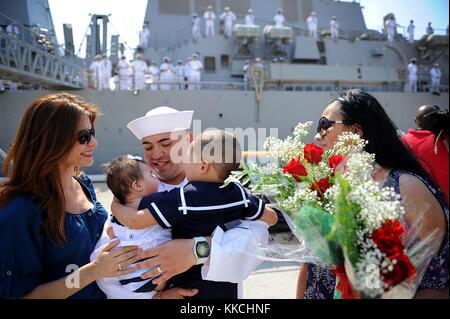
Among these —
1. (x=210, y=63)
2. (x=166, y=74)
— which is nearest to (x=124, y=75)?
(x=166, y=74)

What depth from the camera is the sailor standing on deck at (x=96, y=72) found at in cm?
1627

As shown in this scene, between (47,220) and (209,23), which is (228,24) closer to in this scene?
(209,23)

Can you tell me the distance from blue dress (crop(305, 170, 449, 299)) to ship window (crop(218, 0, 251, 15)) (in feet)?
75.9

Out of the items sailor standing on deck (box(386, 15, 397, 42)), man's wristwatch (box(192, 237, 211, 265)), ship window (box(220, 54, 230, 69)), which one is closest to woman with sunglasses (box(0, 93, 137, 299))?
man's wristwatch (box(192, 237, 211, 265))

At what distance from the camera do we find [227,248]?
1532 mm

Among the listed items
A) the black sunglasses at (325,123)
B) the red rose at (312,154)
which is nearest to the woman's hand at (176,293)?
the red rose at (312,154)

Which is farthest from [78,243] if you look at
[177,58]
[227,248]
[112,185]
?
[177,58]

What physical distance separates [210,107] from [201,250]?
1606 cm

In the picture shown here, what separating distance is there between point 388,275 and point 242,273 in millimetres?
716

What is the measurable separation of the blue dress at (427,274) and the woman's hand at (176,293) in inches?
26.1

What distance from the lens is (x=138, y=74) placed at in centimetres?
1669

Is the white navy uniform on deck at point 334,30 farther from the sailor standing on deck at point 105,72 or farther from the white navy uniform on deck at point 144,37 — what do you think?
the sailor standing on deck at point 105,72

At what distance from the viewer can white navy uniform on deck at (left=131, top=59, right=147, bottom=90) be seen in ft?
54.3

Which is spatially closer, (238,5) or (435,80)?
(435,80)
